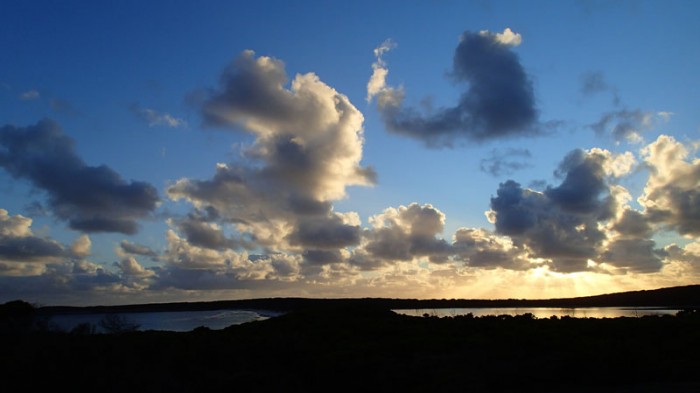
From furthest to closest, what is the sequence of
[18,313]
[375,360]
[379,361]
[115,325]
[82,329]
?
[18,313] < [115,325] < [82,329] < [375,360] < [379,361]

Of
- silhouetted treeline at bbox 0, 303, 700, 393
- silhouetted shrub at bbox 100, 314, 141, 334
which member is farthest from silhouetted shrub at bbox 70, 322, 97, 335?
silhouetted treeline at bbox 0, 303, 700, 393

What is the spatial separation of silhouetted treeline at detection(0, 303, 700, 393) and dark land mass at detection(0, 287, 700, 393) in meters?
0.05

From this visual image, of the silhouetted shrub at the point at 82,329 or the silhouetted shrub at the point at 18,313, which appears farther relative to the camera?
the silhouetted shrub at the point at 18,313

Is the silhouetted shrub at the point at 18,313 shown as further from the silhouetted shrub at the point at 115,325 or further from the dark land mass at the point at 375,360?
the silhouetted shrub at the point at 115,325

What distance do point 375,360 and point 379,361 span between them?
0.27 metres

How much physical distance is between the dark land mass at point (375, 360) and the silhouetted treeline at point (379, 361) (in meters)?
0.05

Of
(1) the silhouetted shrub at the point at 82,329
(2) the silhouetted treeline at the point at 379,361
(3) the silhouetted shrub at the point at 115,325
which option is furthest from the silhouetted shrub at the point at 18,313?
(2) the silhouetted treeline at the point at 379,361

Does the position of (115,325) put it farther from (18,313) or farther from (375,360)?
(375,360)

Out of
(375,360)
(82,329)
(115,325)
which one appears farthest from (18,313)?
(375,360)

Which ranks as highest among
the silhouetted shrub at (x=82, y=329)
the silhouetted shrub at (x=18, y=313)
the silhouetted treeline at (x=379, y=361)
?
the silhouetted shrub at (x=18, y=313)

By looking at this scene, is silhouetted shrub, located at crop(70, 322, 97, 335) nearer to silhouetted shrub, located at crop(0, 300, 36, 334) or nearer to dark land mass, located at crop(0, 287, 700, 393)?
dark land mass, located at crop(0, 287, 700, 393)

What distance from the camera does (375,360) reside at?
23.2 meters

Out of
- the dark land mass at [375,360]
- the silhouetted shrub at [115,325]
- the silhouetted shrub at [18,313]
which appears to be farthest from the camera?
the silhouetted shrub at [115,325]

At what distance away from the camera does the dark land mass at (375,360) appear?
18.3 meters
